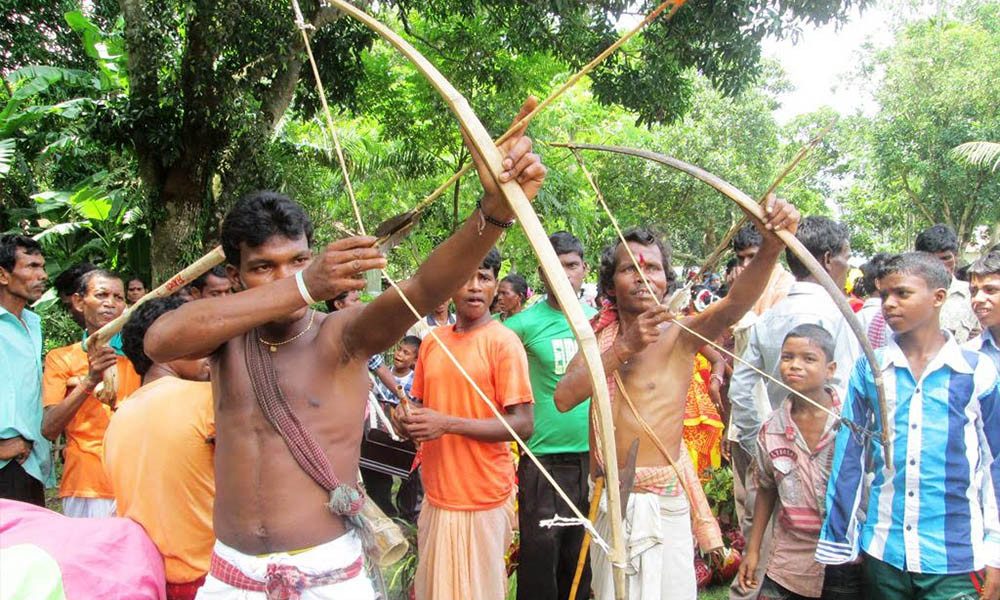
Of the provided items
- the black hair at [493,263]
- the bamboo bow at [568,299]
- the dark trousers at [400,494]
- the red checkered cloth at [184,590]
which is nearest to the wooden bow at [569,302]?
the bamboo bow at [568,299]

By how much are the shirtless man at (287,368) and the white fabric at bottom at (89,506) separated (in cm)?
195

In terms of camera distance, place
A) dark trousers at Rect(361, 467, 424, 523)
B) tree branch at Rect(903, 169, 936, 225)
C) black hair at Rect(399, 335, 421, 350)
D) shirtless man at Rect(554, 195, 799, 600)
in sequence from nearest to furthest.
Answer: shirtless man at Rect(554, 195, 799, 600)
dark trousers at Rect(361, 467, 424, 523)
black hair at Rect(399, 335, 421, 350)
tree branch at Rect(903, 169, 936, 225)

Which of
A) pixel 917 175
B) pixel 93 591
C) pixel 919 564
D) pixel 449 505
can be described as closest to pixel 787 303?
pixel 919 564

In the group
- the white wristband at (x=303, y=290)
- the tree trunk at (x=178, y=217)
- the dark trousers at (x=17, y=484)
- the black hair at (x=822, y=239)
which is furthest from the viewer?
the tree trunk at (x=178, y=217)

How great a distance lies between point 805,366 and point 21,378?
3.74 meters

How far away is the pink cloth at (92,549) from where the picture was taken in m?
1.86

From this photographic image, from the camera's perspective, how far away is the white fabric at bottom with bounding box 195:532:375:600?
197 centimetres

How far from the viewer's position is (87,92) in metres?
10.1

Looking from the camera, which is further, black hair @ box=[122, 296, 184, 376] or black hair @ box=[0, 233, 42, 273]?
black hair @ box=[0, 233, 42, 273]

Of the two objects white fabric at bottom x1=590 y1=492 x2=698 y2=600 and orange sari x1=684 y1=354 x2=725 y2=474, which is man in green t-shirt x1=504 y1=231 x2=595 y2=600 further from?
orange sari x1=684 y1=354 x2=725 y2=474

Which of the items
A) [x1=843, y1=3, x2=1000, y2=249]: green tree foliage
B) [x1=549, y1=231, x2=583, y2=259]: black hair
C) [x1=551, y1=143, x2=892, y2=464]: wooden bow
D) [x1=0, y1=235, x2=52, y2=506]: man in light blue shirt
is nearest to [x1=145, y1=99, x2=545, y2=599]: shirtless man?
[x1=551, y1=143, x2=892, y2=464]: wooden bow

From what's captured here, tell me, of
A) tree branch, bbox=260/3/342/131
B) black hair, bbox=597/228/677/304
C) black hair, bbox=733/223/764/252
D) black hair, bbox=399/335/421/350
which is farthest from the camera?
tree branch, bbox=260/3/342/131

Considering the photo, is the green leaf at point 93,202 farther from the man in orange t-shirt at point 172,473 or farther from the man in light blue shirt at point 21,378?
the man in orange t-shirt at point 172,473

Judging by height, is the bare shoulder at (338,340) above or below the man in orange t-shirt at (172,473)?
above
